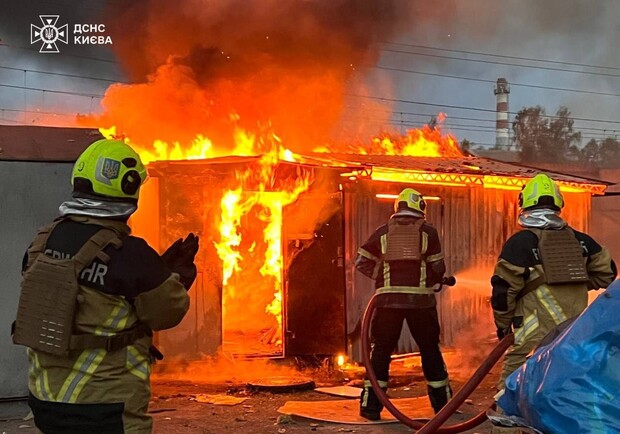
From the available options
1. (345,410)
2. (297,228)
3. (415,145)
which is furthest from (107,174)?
(415,145)

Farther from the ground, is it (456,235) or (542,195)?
(542,195)

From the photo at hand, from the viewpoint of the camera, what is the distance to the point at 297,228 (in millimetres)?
8609

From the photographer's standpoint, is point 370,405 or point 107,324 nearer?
point 107,324

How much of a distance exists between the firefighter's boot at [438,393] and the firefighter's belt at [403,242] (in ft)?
3.43

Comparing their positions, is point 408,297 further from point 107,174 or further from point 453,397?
point 107,174

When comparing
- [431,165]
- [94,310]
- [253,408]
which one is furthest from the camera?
[431,165]

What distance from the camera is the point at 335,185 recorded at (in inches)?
338

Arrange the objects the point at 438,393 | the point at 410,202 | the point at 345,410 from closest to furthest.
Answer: the point at 438,393
the point at 410,202
the point at 345,410

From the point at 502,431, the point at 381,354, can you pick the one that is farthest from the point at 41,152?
the point at 502,431

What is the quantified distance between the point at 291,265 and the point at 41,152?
3.51 meters

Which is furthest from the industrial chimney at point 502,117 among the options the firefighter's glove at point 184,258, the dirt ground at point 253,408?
the firefighter's glove at point 184,258

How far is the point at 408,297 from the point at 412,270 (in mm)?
234

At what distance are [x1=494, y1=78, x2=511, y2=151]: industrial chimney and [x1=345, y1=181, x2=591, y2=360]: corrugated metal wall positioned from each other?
32.5 m

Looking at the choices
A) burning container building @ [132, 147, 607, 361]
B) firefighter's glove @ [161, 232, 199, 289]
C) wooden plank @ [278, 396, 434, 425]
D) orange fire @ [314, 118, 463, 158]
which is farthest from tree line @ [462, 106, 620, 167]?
firefighter's glove @ [161, 232, 199, 289]
